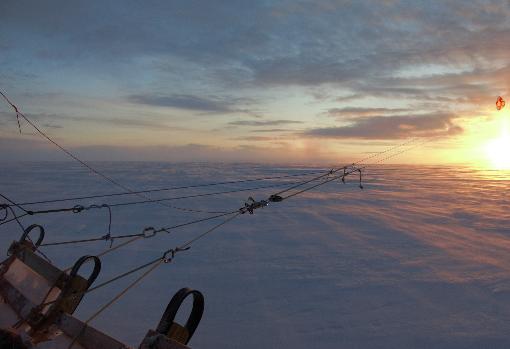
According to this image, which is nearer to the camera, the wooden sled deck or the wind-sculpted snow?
the wooden sled deck

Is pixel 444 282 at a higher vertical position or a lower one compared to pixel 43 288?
lower

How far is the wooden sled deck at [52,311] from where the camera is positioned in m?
2.40

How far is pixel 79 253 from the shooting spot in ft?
27.7

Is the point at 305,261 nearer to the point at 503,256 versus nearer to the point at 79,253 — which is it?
the point at 503,256

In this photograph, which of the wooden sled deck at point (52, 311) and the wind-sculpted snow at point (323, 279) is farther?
Result: the wind-sculpted snow at point (323, 279)

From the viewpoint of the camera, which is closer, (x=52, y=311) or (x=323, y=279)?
(x=52, y=311)

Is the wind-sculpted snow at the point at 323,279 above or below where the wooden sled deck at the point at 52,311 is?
below

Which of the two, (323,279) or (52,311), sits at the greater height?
(52,311)

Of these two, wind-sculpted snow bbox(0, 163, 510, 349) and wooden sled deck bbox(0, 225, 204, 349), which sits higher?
wooden sled deck bbox(0, 225, 204, 349)

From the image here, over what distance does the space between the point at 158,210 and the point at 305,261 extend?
8.66 metres

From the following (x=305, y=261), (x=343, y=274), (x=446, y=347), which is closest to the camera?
(x=446, y=347)

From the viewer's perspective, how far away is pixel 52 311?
3334 millimetres

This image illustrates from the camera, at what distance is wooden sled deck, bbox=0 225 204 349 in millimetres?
2400

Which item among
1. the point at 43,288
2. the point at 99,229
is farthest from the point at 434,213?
the point at 43,288
